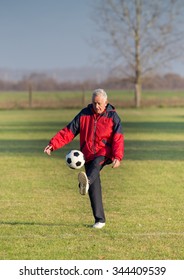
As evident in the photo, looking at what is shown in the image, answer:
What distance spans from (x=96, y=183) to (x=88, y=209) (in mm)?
1817

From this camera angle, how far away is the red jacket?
1033 cm

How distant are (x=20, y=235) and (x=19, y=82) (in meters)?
89.0

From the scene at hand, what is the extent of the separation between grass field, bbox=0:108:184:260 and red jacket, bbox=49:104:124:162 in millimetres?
1005

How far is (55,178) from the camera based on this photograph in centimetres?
1608

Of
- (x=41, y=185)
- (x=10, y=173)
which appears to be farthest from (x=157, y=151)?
(x=41, y=185)

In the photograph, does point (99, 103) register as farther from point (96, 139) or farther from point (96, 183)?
point (96, 183)

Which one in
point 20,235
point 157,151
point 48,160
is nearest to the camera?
point 20,235

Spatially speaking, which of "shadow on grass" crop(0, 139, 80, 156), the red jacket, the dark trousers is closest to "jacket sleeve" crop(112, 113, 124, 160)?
the red jacket

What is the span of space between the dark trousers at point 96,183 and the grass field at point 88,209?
0.71 ft

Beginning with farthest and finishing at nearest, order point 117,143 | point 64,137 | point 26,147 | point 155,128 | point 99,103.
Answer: point 155,128
point 26,147
point 64,137
point 117,143
point 99,103

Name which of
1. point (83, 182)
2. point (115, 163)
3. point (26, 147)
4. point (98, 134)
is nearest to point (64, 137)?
point (98, 134)

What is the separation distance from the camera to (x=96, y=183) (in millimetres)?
10539
